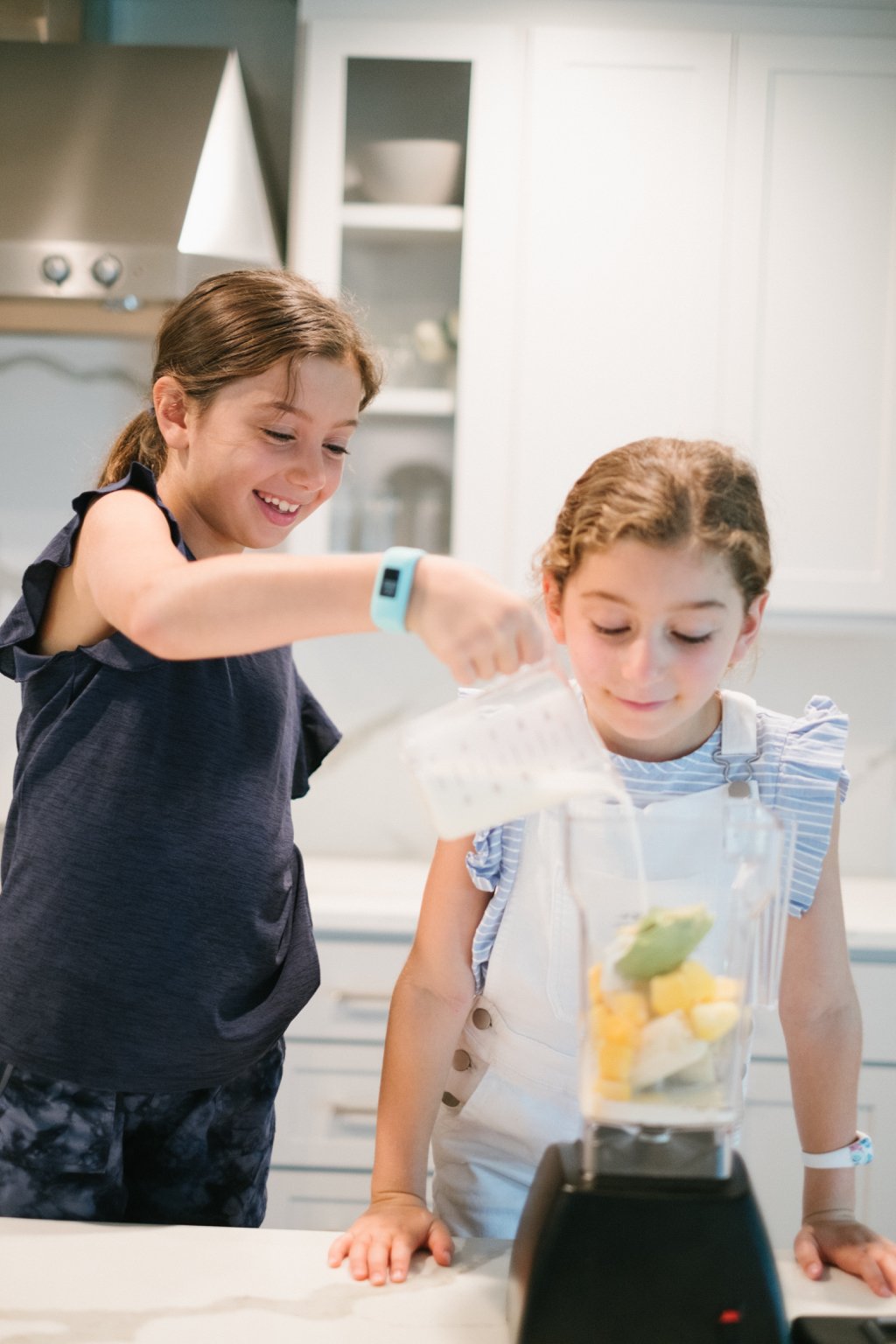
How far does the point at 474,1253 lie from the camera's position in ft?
2.73

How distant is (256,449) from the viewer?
109 centimetres

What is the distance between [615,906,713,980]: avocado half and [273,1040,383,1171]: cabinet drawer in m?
1.44

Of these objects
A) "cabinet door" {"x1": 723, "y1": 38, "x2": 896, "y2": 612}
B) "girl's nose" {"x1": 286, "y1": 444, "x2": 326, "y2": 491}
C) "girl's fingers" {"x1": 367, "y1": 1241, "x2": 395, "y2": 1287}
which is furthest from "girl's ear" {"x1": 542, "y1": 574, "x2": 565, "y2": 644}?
"cabinet door" {"x1": 723, "y1": 38, "x2": 896, "y2": 612}

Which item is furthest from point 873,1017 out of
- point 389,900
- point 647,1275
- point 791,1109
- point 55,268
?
point 55,268

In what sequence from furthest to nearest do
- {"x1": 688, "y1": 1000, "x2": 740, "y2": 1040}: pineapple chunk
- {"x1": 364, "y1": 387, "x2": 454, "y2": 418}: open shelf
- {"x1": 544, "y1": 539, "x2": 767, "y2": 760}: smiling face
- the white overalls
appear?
{"x1": 364, "y1": 387, "x2": 454, "y2": 418}: open shelf
the white overalls
{"x1": 544, "y1": 539, "x2": 767, "y2": 760}: smiling face
{"x1": 688, "y1": 1000, "x2": 740, "y2": 1040}: pineapple chunk

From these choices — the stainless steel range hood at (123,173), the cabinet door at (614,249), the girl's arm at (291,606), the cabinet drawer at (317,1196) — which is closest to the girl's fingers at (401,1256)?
the girl's arm at (291,606)

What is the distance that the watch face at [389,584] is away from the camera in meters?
0.73

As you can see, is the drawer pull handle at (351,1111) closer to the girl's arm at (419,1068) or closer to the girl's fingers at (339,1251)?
the girl's arm at (419,1068)

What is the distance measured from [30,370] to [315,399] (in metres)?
1.63

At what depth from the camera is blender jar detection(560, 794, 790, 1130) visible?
0.64 metres

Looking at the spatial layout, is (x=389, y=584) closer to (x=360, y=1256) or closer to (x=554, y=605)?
(x=554, y=605)

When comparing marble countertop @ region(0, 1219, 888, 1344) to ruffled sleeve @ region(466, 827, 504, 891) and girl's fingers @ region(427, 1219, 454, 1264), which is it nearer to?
girl's fingers @ region(427, 1219, 454, 1264)

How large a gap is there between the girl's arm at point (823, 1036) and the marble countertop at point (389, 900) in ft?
3.33

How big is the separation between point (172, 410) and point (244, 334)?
4.3 inches
